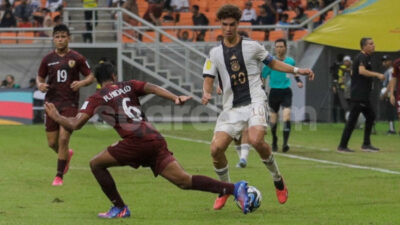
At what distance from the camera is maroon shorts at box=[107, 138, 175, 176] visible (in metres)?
10.1

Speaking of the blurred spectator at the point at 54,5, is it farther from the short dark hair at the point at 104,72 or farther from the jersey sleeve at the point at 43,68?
the short dark hair at the point at 104,72

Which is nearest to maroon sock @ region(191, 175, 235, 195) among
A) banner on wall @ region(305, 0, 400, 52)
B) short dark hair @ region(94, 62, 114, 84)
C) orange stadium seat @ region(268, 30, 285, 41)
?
short dark hair @ region(94, 62, 114, 84)

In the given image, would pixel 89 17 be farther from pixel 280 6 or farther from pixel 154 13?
pixel 280 6

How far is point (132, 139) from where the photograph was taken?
33.4ft

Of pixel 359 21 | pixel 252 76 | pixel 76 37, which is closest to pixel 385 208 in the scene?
pixel 252 76

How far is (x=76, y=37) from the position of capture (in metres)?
30.8

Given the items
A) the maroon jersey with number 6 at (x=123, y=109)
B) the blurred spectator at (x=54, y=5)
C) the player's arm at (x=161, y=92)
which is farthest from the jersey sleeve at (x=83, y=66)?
the blurred spectator at (x=54, y=5)

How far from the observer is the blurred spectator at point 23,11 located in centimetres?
3244

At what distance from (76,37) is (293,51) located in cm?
717

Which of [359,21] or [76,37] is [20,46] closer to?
[76,37]

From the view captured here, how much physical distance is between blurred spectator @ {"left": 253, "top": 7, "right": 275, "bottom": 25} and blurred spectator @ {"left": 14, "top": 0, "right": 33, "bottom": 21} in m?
8.01

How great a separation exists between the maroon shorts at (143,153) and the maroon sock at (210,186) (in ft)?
1.17

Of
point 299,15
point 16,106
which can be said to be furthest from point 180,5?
point 16,106

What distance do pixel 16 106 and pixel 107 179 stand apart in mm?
18396
